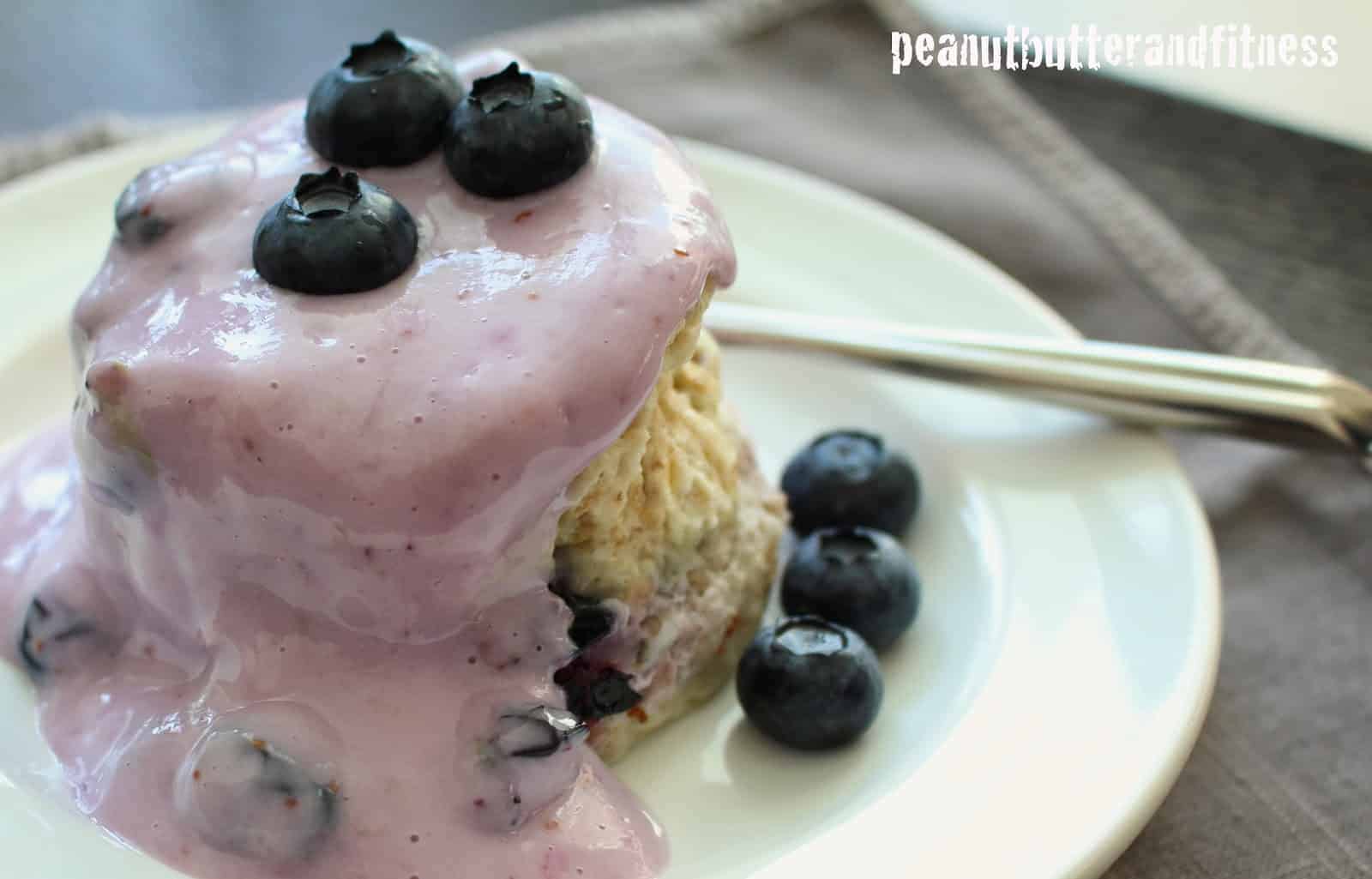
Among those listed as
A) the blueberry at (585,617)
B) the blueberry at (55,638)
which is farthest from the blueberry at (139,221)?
the blueberry at (585,617)

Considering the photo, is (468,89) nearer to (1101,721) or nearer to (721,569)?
(721,569)

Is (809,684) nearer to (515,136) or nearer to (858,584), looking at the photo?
(858,584)

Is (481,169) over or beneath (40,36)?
over

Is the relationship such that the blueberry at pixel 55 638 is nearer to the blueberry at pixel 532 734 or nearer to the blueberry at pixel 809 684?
the blueberry at pixel 532 734

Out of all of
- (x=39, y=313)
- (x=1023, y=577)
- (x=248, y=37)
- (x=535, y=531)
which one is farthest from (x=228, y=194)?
(x=248, y=37)

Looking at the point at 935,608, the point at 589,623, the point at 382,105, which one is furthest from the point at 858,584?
the point at 382,105

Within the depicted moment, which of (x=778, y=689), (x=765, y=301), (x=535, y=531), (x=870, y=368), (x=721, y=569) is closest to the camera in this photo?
(x=535, y=531)
